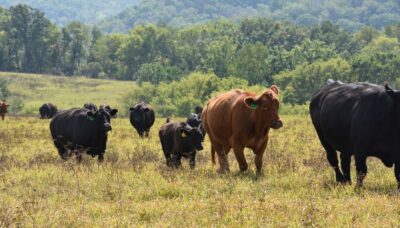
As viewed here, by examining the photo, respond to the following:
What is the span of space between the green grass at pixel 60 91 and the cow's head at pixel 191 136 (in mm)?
66585

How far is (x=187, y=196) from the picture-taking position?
9820 mm

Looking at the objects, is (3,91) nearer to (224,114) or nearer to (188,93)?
(188,93)

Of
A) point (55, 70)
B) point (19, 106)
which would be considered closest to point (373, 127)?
point (19, 106)

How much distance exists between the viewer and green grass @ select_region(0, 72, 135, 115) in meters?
84.8

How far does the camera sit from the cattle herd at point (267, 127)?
980 centimetres

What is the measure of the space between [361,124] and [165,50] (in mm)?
122500

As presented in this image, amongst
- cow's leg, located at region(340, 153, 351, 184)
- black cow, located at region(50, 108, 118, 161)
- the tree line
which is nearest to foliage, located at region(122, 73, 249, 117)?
the tree line

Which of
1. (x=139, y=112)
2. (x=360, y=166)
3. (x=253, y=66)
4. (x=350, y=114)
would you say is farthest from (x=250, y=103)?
(x=253, y=66)

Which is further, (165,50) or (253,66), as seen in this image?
(165,50)

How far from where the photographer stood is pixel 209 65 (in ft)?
342

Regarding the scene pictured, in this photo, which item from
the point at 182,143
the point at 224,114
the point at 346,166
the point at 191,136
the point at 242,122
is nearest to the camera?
the point at 346,166

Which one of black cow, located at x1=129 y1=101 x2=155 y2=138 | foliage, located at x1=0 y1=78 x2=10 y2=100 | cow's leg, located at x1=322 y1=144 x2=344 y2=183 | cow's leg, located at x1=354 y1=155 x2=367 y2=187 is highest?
cow's leg, located at x1=354 y1=155 x2=367 y2=187

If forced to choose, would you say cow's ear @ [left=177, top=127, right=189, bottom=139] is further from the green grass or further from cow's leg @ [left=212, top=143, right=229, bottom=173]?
the green grass

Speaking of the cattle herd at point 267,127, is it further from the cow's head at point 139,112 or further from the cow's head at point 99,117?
the cow's head at point 139,112
